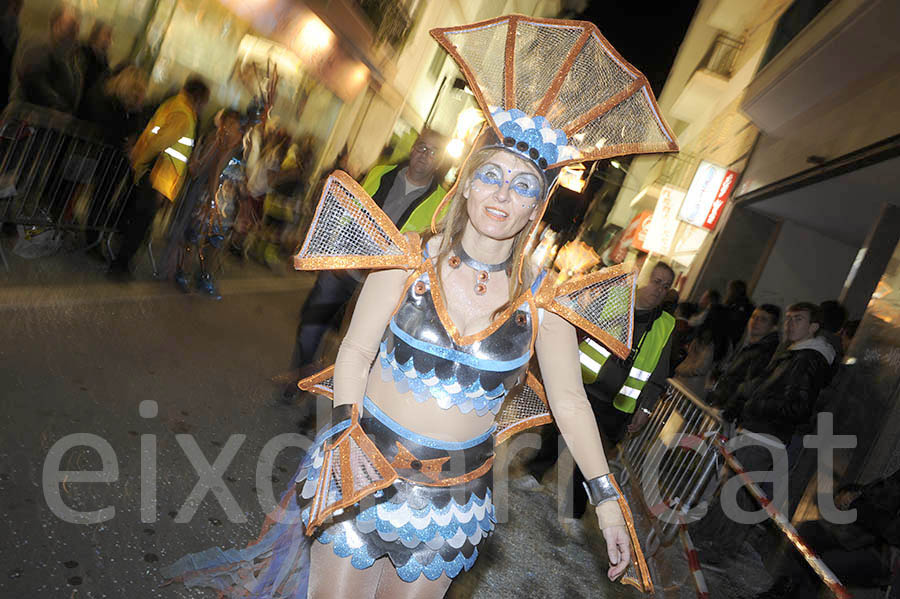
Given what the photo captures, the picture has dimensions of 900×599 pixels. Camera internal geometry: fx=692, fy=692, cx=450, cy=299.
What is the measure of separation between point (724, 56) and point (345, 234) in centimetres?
2037

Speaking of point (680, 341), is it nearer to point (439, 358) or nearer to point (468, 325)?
point (468, 325)

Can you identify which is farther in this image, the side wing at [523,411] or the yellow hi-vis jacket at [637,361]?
the yellow hi-vis jacket at [637,361]

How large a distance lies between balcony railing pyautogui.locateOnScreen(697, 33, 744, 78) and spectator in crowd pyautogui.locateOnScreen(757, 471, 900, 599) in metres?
17.6

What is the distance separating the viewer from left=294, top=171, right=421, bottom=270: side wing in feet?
7.39

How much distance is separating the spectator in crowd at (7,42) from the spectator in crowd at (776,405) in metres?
6.68

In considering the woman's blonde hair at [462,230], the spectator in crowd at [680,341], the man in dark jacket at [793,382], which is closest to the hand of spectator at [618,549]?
the woman's blonde hair at [462,230]

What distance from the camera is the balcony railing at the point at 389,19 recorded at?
16938mm

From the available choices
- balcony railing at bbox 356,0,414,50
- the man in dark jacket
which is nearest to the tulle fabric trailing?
the man in dark jacket

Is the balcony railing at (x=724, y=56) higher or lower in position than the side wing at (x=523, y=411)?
higher

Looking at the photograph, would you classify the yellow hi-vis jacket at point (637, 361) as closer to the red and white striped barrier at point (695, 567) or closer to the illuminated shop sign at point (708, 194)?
the red and white striped barrier at point (695, 567)

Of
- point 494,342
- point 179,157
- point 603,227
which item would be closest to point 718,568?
point 494,342

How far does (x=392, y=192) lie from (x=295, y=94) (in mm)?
11192

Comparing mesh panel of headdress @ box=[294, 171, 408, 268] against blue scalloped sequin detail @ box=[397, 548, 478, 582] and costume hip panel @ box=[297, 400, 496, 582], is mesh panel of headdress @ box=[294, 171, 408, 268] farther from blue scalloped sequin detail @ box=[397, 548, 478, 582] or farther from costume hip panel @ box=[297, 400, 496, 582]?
blue scalloped sequin detail @ box=[397, 548, 478, 582]

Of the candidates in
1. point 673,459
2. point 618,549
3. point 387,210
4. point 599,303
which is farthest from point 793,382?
point 618,549
